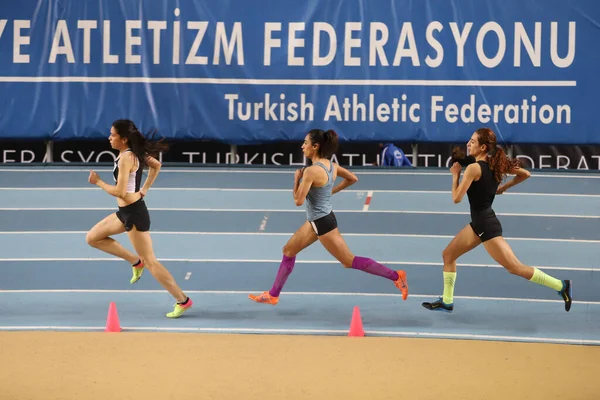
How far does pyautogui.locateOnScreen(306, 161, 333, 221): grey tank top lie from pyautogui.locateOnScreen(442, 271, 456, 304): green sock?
1192mm

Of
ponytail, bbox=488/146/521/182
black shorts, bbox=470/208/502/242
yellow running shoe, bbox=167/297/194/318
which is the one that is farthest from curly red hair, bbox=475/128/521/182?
yellow running shoe, bbox=167/297/194/318

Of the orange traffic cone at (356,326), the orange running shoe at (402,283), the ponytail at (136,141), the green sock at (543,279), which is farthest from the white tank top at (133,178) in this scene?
the green sock at (543,279)

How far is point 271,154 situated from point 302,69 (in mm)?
1814

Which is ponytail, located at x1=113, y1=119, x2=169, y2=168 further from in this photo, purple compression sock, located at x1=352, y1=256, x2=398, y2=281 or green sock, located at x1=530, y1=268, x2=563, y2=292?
green sock, located at x1=530, y1=268, x2=563, y2=292

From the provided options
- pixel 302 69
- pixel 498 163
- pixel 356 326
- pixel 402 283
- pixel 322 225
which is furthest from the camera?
pixel 302 69

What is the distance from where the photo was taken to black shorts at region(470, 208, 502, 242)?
31.2 feet

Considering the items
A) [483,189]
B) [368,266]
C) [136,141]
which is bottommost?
[368,266]

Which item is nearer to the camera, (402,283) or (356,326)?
(356,326)

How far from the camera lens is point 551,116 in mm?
16750

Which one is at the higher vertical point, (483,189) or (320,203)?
(483,189)

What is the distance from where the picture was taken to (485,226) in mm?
9523

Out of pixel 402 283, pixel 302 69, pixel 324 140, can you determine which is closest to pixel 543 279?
pixel 402 283

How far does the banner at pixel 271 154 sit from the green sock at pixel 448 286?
7825mm

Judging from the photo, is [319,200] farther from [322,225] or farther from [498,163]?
[498,163]
